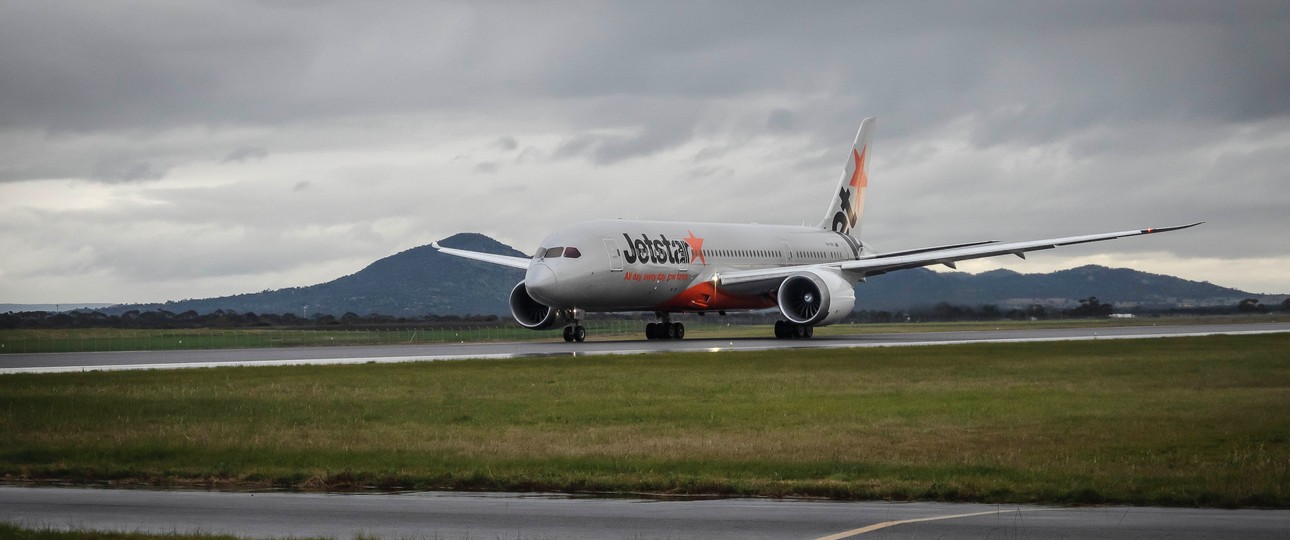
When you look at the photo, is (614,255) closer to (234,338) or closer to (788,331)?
(788,331)

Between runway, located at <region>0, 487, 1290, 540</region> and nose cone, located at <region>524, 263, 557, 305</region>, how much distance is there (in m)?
33.6

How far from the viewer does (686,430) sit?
71.6ft

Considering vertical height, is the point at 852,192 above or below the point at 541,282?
above

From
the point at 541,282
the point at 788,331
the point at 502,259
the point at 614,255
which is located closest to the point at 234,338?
the point at 502,259

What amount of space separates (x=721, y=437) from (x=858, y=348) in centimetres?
2517

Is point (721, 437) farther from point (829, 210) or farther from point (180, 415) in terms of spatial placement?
point (829, 210)

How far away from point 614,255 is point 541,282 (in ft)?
11.6

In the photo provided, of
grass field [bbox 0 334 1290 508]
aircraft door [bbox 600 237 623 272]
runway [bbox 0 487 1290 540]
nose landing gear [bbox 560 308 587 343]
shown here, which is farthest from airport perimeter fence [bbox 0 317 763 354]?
runway [bbox 0 487 1290 540]

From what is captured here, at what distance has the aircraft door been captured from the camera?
5159cm

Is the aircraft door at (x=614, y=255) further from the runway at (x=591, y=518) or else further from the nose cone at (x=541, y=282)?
the runway at (x=591, y=518)

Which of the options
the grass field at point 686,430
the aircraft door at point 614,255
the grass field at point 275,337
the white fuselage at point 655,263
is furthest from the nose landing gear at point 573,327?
the grass field at point 686,430

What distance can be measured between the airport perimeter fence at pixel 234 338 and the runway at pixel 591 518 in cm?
3889

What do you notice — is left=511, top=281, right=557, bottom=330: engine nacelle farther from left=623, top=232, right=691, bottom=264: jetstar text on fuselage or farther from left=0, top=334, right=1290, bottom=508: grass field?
left=0, top=334, right=1290, bottom=508: grass field

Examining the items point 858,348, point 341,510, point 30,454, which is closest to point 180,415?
point 30,454
